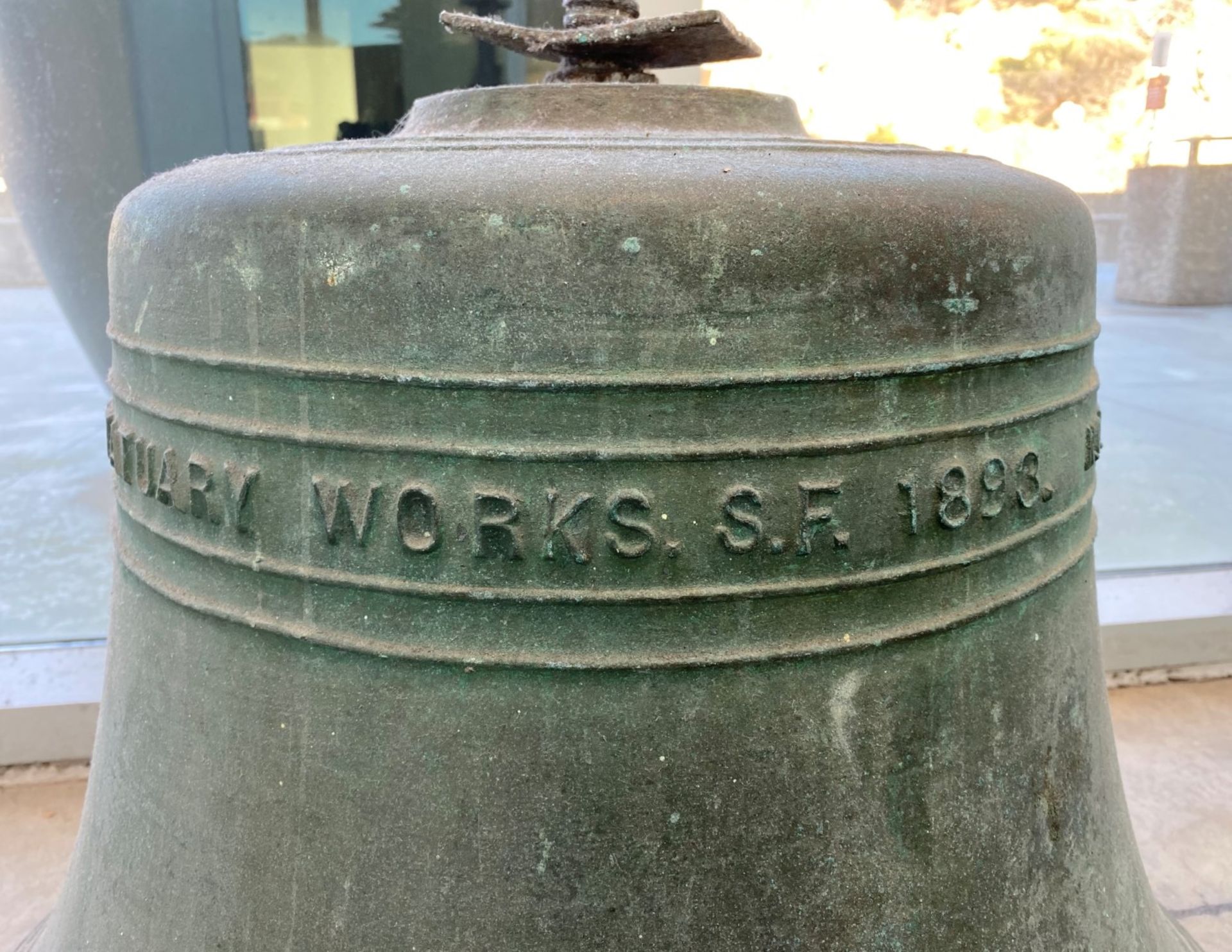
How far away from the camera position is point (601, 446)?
2.42ft

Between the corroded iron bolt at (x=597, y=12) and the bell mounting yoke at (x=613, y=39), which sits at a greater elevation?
the corroded iron bolt at (x=597, y=12)

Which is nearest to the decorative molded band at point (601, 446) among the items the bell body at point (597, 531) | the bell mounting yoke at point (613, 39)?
the bell body at point (597, 531)

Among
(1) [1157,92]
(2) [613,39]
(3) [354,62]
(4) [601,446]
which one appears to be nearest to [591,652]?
(4) [601,446]

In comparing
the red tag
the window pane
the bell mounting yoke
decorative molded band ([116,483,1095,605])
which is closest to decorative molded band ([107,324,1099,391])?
decorative molded band ([116,483,1095,605])

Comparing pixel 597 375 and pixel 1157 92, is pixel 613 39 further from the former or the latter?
pixel 1157 92

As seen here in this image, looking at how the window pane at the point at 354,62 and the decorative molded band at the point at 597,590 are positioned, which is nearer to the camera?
the decorative molded band at the point at 597,590

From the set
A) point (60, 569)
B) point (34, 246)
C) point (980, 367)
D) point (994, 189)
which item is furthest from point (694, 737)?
point (60, 569)

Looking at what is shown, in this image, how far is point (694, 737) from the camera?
773 millimetres

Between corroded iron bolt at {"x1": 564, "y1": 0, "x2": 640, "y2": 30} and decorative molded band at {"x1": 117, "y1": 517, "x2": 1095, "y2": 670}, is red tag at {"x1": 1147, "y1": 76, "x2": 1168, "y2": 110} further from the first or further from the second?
decorative molded band at {"x1": 117, "y1": 517, "x2": 1095, "y2": 670}

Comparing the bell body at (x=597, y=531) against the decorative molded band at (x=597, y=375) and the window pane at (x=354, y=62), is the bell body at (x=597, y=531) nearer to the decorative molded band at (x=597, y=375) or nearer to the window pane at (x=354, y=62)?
the decorative molded band at (x=597, y=375)

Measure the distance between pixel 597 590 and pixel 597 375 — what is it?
0.51ft

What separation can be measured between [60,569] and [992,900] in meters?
2.10

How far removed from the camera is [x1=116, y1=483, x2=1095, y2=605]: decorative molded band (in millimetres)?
757

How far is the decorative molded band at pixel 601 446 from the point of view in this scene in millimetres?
739
